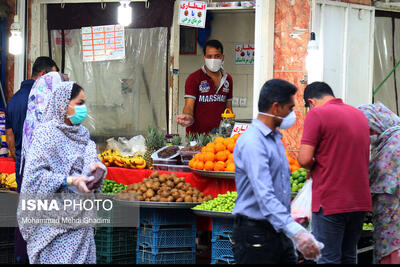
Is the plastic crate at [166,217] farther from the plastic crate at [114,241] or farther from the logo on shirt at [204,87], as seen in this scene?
the logo on shirt at [204,87]

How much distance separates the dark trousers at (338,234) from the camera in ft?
14.7

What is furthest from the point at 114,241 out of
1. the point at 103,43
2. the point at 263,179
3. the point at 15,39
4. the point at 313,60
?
the point at 103,43

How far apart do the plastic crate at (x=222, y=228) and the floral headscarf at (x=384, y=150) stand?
1.44m

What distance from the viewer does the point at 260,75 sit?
720 centimetres

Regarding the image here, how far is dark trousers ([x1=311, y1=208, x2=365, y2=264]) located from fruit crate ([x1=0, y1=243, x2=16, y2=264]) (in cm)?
344

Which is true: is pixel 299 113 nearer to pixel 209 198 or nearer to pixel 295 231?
pixel 209 198

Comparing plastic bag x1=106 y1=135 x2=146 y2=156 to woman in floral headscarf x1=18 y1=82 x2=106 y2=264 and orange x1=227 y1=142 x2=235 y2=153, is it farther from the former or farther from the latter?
woman in floral headscarf x1=18 y1=82 x2=106 y2=264

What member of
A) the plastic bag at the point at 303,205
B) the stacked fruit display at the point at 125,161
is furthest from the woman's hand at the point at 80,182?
the stacked fruit display at the point at 125,161

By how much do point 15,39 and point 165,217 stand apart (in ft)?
14.1

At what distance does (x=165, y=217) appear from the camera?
6.23 metres

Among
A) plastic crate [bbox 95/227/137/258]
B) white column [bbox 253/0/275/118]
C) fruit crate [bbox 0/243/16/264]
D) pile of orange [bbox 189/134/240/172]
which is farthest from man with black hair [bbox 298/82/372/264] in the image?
fruit crate [bbox 0/243/16/264]

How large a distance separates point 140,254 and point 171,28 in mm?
4067

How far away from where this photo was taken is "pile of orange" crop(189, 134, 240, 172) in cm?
625

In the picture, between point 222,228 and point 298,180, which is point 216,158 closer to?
point 222,228
